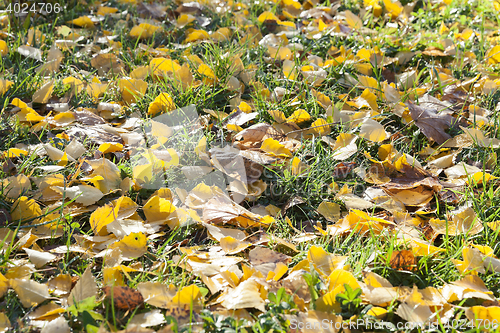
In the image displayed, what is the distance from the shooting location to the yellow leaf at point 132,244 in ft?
4.65

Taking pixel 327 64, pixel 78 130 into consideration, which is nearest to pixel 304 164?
pixel 327 64

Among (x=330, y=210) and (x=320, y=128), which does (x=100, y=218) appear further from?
(x=320, y=128)

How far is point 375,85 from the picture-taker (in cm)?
223

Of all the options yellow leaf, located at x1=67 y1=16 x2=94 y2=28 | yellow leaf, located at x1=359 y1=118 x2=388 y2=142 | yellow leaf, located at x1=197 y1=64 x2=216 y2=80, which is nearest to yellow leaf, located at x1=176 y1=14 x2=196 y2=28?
yellow leaf, located at x1=67 y1=16 x2=94 y2=28

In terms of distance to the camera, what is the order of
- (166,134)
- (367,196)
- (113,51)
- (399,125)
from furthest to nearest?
(113,51) → (399,125) → (166,134) → (367,196)

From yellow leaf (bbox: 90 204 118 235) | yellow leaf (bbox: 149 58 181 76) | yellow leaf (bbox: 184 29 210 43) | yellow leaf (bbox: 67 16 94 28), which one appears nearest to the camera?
yellow leaf (bbox: 90 204 118 235)

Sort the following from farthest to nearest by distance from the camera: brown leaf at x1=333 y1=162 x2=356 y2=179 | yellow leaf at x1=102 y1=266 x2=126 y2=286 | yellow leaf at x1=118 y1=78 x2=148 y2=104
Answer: yellow leaf at x1=118 y1=78 x2=148 y2=104
brown leaf at x1=333 y1=162 x2=356 y2=179
yellow leaf at x1=102 y1=266 x2=126 y2=286

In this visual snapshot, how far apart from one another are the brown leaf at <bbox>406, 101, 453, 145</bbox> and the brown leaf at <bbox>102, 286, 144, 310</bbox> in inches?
60.7

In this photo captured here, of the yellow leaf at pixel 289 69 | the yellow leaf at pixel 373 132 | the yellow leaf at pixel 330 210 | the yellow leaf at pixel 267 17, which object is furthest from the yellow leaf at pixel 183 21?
the yellow leaf at pixel 330 210

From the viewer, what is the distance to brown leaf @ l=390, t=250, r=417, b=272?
4.39 feet

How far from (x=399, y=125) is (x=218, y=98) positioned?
Result: 1.00m

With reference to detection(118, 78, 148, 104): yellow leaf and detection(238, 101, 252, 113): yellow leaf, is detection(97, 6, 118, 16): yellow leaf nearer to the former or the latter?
detection(118, 78, 148, 104): yellow leaf

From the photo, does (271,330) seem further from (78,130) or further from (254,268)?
(78,130)

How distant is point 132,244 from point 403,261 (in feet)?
3.16
